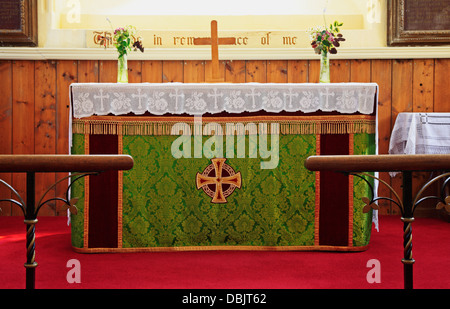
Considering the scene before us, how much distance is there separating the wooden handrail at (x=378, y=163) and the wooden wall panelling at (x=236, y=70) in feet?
10.6

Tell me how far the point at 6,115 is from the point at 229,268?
9.38 feet

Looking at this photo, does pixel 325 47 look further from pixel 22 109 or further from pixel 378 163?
pixel 22 109

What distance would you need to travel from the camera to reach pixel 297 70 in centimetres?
424

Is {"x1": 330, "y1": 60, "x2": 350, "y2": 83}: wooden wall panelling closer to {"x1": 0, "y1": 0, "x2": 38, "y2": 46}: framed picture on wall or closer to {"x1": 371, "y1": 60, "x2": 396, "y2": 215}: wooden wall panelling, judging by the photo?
{"x1": 371, "y1": 60, "x2": 396, "y2": 215}: wooden wall panelling

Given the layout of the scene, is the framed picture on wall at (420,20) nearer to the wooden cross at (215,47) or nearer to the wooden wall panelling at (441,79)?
the wooden wall panelling at (441,79)

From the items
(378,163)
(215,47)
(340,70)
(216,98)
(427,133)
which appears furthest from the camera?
(340,70)

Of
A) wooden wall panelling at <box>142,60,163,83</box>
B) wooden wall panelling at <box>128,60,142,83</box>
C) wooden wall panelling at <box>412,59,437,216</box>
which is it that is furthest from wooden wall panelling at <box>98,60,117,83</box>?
wooden wall panelling at <box>412,59,437,216</box>

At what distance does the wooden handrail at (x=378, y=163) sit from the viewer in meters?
1.05

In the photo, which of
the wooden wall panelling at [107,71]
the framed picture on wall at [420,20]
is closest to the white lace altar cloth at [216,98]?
the wooden wall panelling at [107,71]

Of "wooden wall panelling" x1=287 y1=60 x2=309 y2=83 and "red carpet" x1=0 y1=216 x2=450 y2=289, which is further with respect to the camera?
"wooden wall panelling" x1=287 y1=60 x2=309 y2=83

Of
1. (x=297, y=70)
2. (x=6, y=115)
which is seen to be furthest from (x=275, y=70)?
(x=6, y=115)

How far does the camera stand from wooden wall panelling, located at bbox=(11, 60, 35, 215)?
4.16 meters

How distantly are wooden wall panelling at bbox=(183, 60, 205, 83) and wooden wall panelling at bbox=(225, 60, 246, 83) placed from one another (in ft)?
0.77

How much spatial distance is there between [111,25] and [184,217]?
2.41 meters
